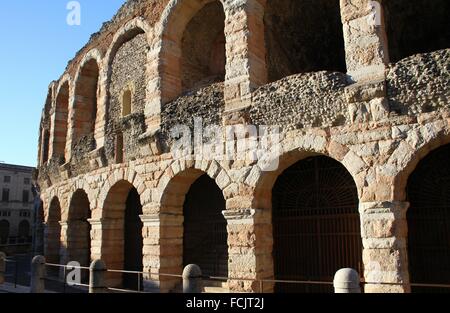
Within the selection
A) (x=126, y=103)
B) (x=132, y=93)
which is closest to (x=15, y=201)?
(x=126, y=103)

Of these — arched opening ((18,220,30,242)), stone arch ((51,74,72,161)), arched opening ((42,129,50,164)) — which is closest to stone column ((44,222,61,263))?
stone arch ((51,74,72,161))

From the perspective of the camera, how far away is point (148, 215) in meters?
8.51

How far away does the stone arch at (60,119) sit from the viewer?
1430 centimetres

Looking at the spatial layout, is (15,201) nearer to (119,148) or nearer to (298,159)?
(119,148)

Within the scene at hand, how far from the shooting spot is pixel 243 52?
7.50m

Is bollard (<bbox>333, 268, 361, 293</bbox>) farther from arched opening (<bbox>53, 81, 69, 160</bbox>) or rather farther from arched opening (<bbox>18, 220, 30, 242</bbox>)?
arched opening (<bbox>18, 220, 30, 242</bbox>)

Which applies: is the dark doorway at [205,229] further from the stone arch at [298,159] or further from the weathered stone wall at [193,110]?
the stone arch at [298,159]

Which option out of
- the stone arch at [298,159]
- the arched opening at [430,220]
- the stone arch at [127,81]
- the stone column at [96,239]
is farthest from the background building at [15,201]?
the arched opening at [430,220]

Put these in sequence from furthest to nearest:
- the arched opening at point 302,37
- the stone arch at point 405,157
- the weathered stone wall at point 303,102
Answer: the arched opening at point 302,37 → the weathered stone wall at point 303,102 → the stone arch at point 405,157

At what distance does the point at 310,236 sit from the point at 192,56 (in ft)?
18.2

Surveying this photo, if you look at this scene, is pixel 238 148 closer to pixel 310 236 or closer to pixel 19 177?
pixel 310 236

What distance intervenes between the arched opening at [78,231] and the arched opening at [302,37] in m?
6.64

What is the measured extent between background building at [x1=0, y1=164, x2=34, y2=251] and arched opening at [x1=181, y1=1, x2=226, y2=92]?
31435 mm
